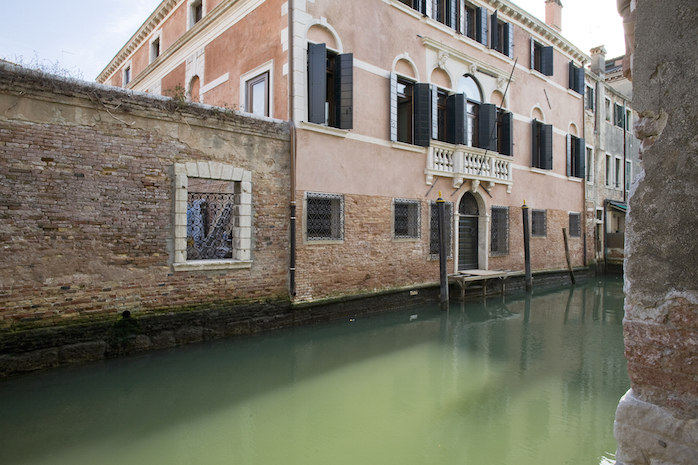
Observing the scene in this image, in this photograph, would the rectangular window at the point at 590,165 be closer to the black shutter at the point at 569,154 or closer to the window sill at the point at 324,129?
the black shutter at the point at 569,154

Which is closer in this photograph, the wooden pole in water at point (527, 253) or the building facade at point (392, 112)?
the building facade at point (392, 112)

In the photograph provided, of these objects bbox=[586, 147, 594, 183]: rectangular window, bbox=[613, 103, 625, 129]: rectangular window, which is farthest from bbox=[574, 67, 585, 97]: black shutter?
bbox=[613, 103, 625, 129]: rectangular window

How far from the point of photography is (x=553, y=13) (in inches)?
622

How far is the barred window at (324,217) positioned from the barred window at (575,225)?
426 inches

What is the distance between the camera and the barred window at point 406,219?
393 inches

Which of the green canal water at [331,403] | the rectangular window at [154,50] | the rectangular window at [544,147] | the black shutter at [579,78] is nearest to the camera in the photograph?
the green canal water at [331,403]

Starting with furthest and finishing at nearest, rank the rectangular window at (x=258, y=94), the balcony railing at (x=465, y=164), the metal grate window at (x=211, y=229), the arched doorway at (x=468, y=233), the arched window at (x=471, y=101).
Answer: the arched doorway at (x=468, y=233)
the arched window at (x=471, y=101)
the balcony railing at (x=465, y=164)
the rectangular window at (x=258, y=94)
the metal grate window at (x=211, y=229)

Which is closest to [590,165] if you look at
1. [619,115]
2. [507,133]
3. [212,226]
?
[619,115]

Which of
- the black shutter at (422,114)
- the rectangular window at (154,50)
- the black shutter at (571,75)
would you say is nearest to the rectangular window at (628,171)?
the black shutter at (571,75)

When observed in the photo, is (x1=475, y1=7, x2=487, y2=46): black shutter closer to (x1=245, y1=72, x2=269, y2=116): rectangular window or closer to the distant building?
(x1=245, y1=72, x2=269, y2=116): rectangular window

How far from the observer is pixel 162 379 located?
5.14 metres

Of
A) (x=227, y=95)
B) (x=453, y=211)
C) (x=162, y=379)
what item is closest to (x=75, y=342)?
(x=162, y=379)

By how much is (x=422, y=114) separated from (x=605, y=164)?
12.0 m

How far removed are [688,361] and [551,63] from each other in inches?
578
